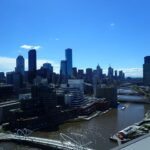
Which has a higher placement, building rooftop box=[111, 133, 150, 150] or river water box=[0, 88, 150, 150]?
building rooftop box=[111, 133, 150, 150]

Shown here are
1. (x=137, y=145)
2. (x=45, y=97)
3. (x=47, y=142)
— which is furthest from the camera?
→ (x=45, y=97)

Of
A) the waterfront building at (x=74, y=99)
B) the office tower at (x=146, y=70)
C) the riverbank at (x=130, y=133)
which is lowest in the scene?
the riverbank at (x=130, y=133)

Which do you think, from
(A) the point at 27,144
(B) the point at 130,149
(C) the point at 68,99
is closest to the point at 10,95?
(C) the point at 68,99

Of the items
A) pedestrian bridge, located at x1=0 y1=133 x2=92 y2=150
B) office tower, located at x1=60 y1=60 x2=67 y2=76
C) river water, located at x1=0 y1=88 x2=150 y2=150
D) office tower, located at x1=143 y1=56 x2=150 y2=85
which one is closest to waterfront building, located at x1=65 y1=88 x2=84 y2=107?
river water, located at x1=0 y1=88 x2=150 y2=150

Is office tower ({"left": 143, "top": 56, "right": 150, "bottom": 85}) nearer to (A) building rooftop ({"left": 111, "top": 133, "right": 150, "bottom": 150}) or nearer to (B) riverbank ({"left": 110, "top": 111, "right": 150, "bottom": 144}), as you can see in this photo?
(B) riverbank ({"left": 110, "top": 111, "right": 150, "bottom": 144})

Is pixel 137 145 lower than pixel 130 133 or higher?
higher

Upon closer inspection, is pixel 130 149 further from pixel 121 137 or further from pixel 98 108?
pixel 98 108

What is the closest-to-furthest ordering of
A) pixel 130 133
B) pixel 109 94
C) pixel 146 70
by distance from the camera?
1. pixel 130 133
2. pixel 109 94
3. pixel 146 70

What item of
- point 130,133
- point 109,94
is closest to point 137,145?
point 130,133

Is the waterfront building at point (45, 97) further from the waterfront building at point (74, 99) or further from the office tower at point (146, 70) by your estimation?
the office tower at point (146, 70)

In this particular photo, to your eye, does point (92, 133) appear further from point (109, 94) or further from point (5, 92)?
point (5, 92)

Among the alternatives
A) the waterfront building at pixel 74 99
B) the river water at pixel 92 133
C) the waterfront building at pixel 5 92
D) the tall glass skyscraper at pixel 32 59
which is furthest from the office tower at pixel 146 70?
the river water at pixel 92 133
